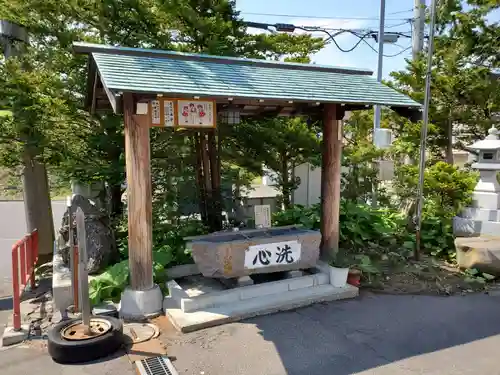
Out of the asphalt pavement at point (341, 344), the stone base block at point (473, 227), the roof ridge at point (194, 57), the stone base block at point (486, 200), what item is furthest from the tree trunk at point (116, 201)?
the stone base block at point (486, 200)

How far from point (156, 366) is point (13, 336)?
2.05 meters

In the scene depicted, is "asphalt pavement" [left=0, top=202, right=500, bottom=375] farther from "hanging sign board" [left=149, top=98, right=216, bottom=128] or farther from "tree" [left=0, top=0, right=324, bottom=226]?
"tree" [left=0, top=0, right=324, bottom=226]

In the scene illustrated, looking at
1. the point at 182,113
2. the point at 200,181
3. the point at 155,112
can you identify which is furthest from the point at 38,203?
the point at 182,113

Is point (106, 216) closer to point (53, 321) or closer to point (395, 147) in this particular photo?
point (53, 321)

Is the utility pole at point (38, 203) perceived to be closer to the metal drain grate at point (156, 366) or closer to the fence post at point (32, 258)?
the fence post at point (32, 258)

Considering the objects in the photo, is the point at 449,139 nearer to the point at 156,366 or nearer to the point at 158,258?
the point at 158,258

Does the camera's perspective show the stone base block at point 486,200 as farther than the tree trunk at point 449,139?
No

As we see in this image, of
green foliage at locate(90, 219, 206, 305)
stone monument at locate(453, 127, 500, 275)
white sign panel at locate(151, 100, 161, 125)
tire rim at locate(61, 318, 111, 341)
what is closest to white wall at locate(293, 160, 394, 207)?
stone monument at locate(453, 127, 500, 275)

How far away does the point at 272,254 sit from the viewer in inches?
234

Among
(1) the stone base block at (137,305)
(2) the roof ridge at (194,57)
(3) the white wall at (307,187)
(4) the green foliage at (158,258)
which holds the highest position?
(2) the roof ridge at (194,57)

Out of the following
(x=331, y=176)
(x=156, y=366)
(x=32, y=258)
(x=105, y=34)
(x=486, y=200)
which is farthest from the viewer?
(x=486, y=200)

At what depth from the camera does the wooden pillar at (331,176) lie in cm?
664

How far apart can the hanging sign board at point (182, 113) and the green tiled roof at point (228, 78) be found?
0.38m

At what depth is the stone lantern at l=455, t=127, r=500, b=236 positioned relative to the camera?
8.03m
